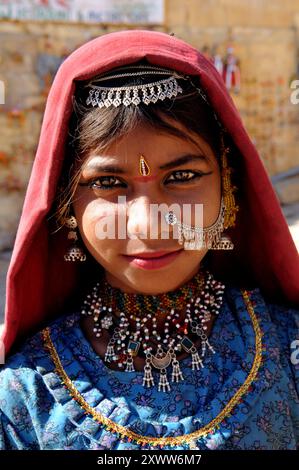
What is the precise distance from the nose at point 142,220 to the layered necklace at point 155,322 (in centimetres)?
28

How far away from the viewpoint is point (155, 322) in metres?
1.66

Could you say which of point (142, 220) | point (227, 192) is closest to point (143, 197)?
point (142, 220)

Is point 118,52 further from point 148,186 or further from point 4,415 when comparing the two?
point 4,415

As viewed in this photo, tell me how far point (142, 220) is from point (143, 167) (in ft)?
0.43

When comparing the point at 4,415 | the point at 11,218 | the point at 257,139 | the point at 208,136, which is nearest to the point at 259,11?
the point at 257,139

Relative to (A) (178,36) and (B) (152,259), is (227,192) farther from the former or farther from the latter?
(A) (178,36)

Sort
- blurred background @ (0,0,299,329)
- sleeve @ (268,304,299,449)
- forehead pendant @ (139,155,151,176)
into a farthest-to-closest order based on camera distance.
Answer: blurred background @ (0,0,299,329) < sleeve @ (268,304,299,449) < forehead pendant @ (139,155,151,176)

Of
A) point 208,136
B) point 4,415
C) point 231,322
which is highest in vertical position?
point 208,136

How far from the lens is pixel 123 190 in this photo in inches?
58.8

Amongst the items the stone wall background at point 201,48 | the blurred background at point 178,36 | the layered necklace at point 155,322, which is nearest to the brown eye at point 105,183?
the layered necklace at point 155,322

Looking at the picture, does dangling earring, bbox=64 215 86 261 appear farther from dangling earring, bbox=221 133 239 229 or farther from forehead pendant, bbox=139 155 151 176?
dangling earring, bbox=221 133 239 229

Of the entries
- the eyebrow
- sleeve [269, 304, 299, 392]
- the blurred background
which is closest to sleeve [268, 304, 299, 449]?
sleeve [269, 304, 299, 392]

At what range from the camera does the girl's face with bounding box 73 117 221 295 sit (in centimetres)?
144

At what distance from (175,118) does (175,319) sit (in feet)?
1.89
